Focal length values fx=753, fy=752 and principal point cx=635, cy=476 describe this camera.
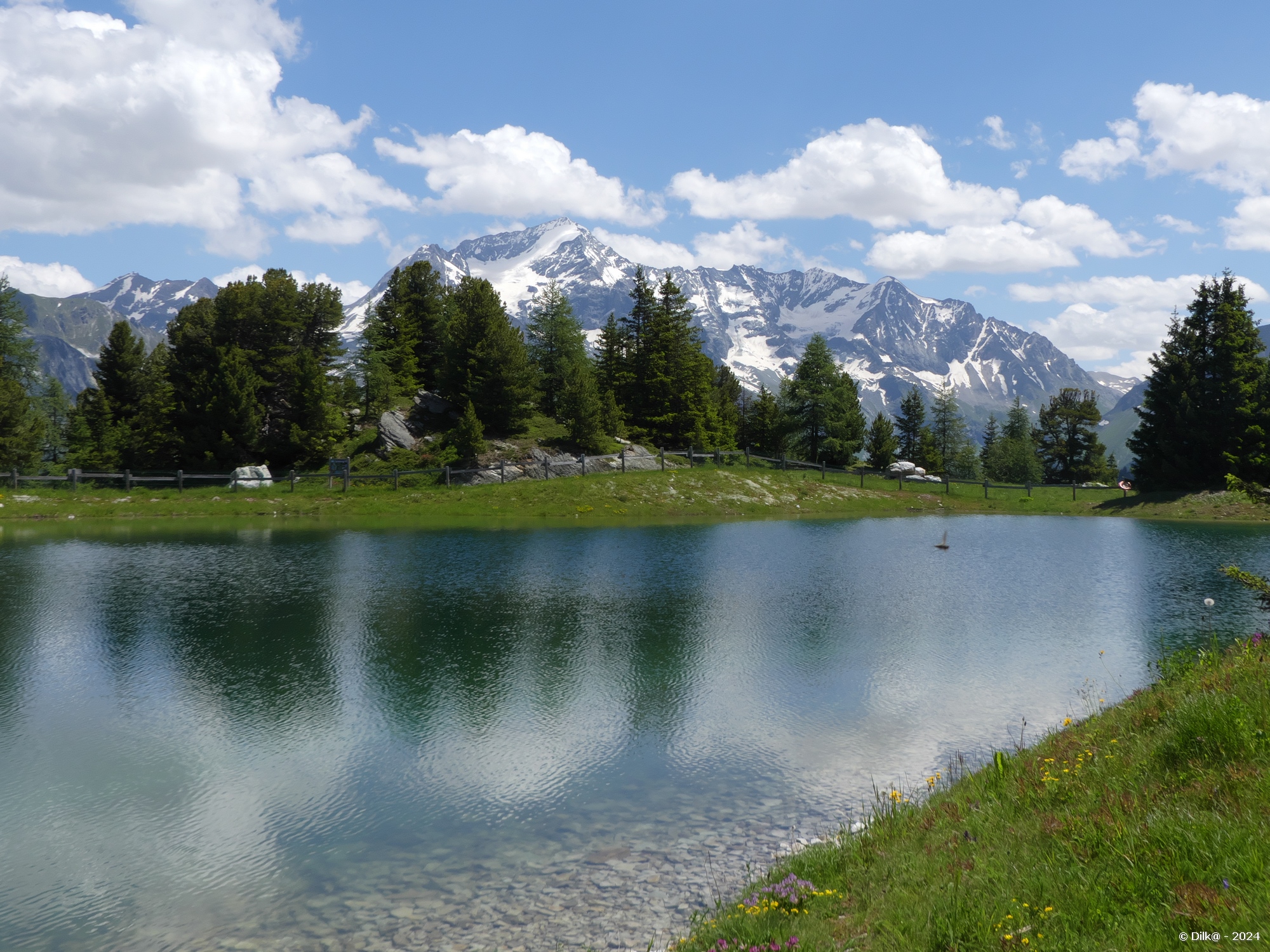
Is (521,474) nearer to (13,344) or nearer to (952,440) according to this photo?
(13,344)

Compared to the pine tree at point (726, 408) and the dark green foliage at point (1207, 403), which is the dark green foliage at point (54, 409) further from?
the dark green foliage at point (1207, 403)

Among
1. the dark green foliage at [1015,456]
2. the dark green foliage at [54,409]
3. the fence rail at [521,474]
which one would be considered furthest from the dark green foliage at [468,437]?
the dark green foliage at [1015,456]

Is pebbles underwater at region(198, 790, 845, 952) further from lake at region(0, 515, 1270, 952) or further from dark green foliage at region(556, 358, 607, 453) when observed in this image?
dark green foliage at region(556, 358, 607, 453)

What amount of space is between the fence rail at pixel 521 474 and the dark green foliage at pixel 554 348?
33.6 feet

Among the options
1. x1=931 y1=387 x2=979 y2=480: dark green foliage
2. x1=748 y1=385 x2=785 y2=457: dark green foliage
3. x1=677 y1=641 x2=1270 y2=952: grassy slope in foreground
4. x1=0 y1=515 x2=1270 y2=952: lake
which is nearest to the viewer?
x1=677 y1=641 x2=1270 y2=952: grassy slope in foreground

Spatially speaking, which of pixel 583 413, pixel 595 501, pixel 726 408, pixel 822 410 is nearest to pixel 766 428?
pixel 726 408

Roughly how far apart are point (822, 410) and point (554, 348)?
31.6 meters

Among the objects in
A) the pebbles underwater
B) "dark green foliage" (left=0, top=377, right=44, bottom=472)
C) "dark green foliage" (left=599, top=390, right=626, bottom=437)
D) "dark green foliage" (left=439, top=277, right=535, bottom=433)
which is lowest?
the pebbles underwater

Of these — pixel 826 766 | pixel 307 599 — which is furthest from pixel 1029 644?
pixel 307 599

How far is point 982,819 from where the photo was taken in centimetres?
894

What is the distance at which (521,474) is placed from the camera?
67.7 m

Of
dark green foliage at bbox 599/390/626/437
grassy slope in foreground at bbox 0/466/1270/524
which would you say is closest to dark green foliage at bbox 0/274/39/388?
grassy slope in foreground at bbox 0/466/1270/524

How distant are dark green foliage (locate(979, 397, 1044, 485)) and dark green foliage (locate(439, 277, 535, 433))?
72.1 meters

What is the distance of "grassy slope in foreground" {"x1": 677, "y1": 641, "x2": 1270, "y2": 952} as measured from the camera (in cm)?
602
